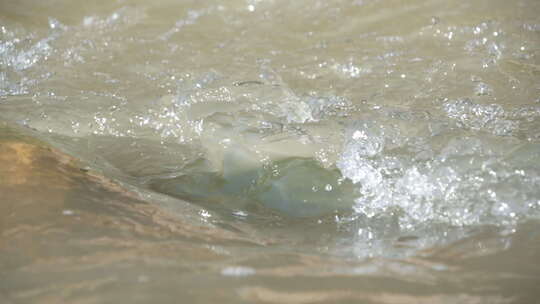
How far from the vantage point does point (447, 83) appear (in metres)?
3.60

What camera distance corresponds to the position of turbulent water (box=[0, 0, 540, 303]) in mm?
1808

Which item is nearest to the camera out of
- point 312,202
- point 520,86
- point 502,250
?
point 502,250

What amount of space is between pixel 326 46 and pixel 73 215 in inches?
98.1

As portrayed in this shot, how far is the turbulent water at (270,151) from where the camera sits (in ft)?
5.93

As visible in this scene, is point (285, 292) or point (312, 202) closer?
point (285, 292)

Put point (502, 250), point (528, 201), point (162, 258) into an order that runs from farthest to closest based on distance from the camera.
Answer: point (528, 201) < point (502, 250) < point (162, 258)

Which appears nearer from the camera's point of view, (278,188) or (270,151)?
(278,188)

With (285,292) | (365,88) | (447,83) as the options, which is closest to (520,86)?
(447,83)

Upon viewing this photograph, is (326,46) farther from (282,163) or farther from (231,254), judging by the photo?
(231,254)

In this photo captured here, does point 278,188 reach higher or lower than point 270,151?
lower

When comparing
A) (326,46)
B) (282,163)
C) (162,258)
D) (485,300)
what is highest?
(326,46)

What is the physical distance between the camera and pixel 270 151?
2783 millimetres

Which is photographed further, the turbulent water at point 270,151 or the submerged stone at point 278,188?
the submerged stone at point 278,188

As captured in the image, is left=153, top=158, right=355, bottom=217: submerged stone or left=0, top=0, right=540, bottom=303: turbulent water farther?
left=153, top=158, right=355, bottom=217: submerged stone
